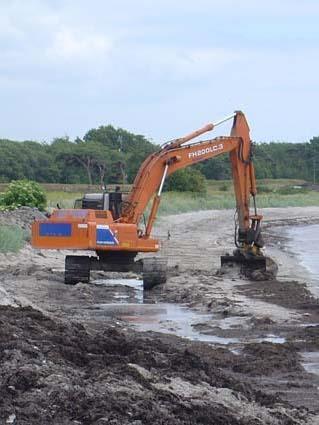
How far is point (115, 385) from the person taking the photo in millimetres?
8742

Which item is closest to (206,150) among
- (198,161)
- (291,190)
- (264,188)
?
(198,161)

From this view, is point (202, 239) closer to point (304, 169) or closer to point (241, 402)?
point (241, 402)

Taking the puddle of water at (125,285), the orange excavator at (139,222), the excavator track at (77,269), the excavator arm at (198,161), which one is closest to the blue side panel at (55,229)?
the orange excavator at (139,222)

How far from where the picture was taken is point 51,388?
8.41 meters

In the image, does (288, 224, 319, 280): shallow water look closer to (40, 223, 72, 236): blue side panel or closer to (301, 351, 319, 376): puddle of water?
(40, 223, 72, 236): blue side panel

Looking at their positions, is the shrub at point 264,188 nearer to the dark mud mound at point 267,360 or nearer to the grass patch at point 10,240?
the grass patch at point 10,240

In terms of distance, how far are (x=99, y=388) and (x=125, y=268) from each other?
1263 centimetres

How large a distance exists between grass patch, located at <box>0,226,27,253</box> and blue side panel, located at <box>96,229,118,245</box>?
7.05m

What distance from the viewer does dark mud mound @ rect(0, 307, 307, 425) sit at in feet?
25.6

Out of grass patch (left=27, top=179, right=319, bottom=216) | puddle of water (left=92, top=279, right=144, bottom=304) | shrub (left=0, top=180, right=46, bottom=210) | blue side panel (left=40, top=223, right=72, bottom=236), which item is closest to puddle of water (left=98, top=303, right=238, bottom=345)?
puddle of water (left=92, top=279, right=144, bottom=304)

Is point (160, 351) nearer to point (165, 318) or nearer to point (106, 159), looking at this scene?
point (165, 318)

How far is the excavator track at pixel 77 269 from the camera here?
21266mm

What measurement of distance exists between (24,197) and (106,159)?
31224mm

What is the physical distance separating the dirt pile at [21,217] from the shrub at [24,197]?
296 cm
